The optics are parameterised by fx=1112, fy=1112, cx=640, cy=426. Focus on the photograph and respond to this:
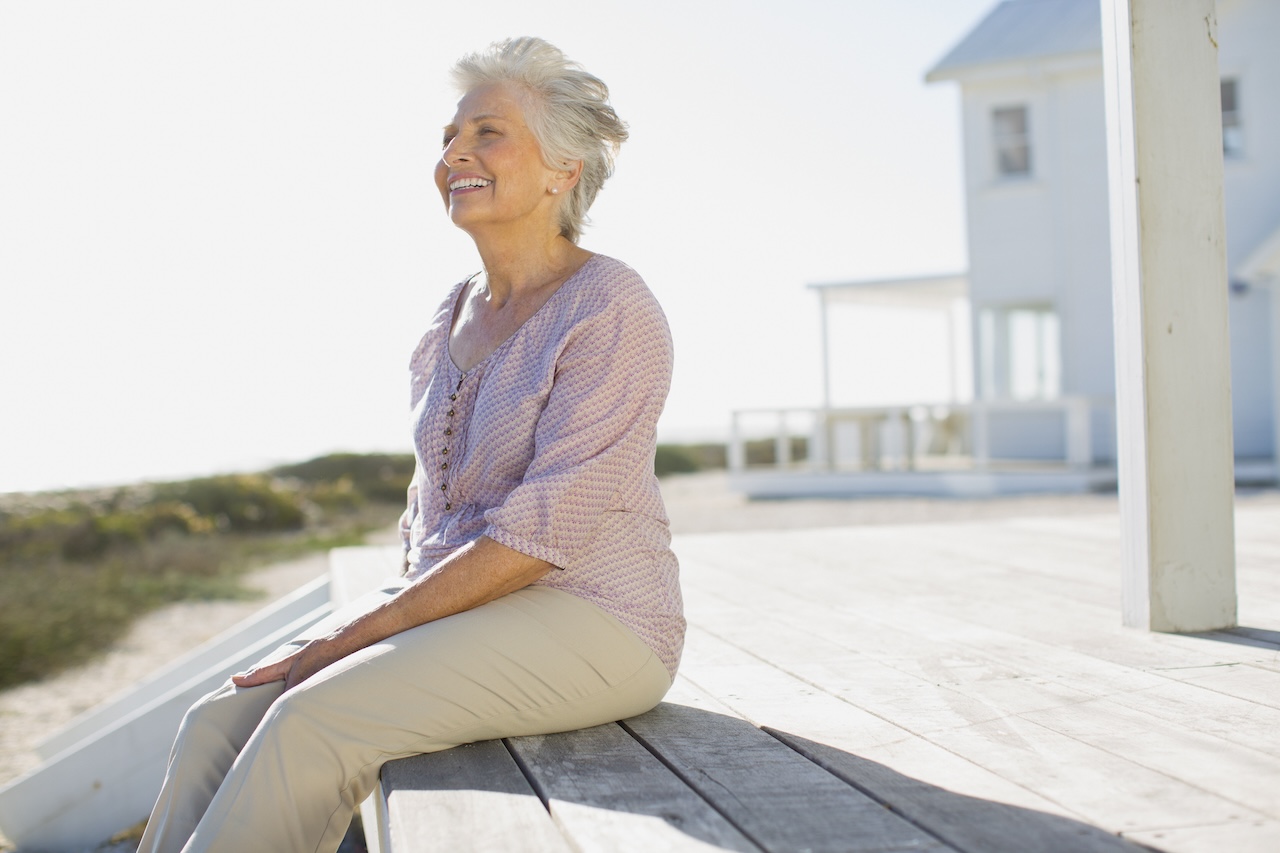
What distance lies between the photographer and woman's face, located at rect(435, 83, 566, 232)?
214 centimetres

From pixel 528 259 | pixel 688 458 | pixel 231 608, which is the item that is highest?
pixel 528 259

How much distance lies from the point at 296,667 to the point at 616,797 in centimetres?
64

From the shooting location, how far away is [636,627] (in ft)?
6.61

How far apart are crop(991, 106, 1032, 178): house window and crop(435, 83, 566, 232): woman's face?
43.8ft

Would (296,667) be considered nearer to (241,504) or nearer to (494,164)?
(494,164)

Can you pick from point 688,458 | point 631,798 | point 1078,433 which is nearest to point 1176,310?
point 631,798

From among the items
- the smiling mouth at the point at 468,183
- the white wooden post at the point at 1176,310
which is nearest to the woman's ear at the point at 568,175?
the smiling mouth at the point at 468,183

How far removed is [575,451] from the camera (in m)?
1.92

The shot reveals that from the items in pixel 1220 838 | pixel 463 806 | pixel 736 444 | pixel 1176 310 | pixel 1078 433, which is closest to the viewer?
pixel 1220 838

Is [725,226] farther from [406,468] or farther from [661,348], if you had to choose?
[661,348]

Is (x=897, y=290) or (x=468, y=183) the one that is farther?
(x=897, y=290)

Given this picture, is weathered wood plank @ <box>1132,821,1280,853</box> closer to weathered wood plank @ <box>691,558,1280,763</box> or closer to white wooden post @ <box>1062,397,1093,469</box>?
weathered wood plank @ <box>691,558,1280,763</box>

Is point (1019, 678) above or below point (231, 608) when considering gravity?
above

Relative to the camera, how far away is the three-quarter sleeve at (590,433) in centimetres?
188
